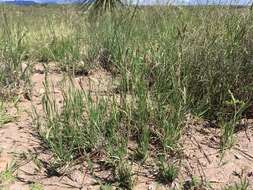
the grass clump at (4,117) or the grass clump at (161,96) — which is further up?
the grass clump at (161,96)

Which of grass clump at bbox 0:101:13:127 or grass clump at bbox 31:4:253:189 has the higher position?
grass clump at bbox 31:4:253:189

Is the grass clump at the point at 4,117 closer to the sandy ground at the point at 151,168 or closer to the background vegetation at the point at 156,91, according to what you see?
the sandy ground at the point at 151,168

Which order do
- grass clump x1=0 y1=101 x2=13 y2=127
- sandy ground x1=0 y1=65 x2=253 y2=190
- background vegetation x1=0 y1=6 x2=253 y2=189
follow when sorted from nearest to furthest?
sandy ground x1=0 y1=65 x2=253 y2=190 < background vegetation x1=0 y1=6 x2=253 y2=189 < grass clump x1=0 y1=101 x2=13 y2=127

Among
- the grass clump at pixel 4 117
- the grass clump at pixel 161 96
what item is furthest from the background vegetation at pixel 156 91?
the grass clump at pixel 4 117

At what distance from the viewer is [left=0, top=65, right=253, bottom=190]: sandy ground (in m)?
3.28

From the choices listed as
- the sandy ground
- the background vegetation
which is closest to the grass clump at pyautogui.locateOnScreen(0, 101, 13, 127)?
the sandy ground

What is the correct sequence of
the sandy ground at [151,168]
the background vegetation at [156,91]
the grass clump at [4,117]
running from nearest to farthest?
the sandy ground at [151,168] < the background vegetation at [156,91] < the grass clump at [4,117]

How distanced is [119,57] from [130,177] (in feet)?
5.47

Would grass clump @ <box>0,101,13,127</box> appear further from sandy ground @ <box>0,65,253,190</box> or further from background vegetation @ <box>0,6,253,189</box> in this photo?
background vegetation @ <box>0,6,253,189</box>

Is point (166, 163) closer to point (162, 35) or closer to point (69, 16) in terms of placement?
point (162, 35)

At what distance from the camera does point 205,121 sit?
3.93m

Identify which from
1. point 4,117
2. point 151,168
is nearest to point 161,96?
point 151,168

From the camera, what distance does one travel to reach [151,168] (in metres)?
3.39

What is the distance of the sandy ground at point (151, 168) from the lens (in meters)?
3.28
